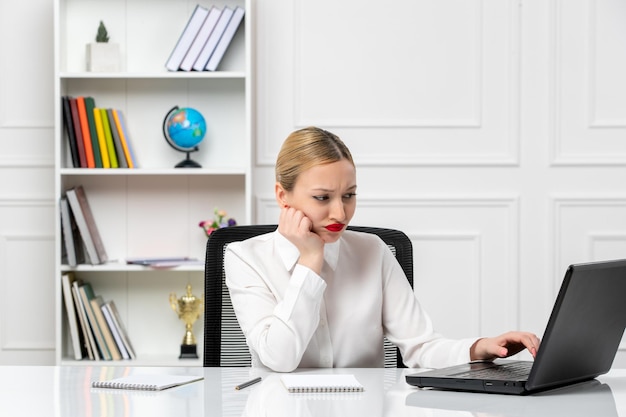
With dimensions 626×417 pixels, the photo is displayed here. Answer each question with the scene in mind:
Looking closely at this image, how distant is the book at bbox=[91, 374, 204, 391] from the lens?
138cm

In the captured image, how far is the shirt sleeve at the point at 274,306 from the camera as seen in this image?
1.57m

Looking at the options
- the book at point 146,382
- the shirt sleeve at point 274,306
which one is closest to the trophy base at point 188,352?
the shirt sleeve at point 274,306

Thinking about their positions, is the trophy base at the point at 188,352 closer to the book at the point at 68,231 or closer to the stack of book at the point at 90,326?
the stack of book at the point at 90,326

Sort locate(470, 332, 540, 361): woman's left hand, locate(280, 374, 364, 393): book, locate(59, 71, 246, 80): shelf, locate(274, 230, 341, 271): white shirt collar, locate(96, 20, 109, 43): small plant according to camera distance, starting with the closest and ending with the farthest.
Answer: locate(280, 374, 364, 393): book, locate(470, 332, 540, 361): woman's left hand, locate(274, 230, 341, 271): white shirt collar, locate(59, 71, 246, 80): shelf, locate(96, 20, 109, 43): small plant

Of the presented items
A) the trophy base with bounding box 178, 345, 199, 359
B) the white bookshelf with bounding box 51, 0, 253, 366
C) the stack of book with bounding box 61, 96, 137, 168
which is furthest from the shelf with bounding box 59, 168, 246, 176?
the trophy base with bounding box 178, 345, 199, 359

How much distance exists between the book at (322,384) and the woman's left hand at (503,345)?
299 millimetres

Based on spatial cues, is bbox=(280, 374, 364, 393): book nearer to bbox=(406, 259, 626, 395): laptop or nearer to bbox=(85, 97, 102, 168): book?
bbox=(406, 259, 626, 395): laptop

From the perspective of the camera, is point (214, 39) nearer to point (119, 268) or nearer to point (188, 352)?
point (119, 268)

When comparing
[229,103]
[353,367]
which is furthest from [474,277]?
[353,367]

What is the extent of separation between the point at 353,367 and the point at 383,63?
1.85m

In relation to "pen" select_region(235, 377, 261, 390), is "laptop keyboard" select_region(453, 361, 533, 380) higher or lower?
higher

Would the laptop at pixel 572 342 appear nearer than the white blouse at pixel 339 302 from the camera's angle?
Yes

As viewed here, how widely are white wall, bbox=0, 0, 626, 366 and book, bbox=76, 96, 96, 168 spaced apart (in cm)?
64

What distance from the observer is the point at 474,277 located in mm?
3332
